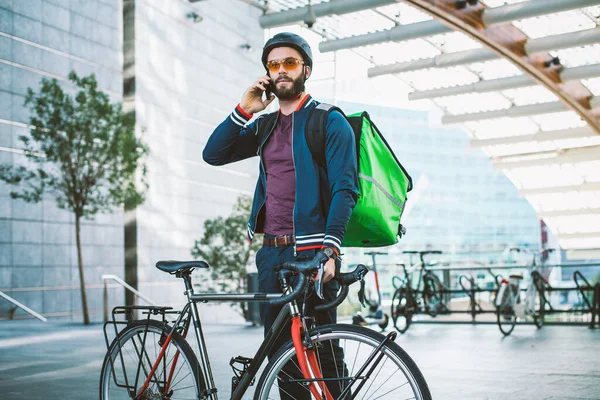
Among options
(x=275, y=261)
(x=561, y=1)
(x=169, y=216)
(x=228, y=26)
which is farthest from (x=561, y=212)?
(x=275, y=261)

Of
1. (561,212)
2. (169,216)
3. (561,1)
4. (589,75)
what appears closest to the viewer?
(561,1)

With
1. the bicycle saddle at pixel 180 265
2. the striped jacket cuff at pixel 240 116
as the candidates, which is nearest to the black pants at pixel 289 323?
the bicycle saddle at pixel 180 265

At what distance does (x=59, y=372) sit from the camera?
22.5 ft

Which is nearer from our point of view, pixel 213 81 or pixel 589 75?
pixel 589 75

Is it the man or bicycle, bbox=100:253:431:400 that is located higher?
the man

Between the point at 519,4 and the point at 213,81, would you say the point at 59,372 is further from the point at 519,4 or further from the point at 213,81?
the point at 213,81

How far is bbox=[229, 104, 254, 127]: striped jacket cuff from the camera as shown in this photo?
10.9ft

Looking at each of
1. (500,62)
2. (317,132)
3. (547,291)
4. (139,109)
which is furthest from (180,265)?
(500,62)

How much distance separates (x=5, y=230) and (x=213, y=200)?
10.1 meters

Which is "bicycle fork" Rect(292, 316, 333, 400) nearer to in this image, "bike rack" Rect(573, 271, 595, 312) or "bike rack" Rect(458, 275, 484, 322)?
"bike rack" Rect(573, 271, 595, 312)

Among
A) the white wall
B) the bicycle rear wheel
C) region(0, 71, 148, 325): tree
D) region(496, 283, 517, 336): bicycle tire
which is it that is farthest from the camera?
the white wall

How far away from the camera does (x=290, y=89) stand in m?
3.18

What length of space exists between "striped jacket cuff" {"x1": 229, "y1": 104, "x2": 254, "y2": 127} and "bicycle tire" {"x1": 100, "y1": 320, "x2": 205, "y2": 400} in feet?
2.96

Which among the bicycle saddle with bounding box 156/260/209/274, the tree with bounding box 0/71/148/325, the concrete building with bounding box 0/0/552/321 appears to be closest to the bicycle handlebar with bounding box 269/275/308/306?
the bicycle saddle with bounding box 156/260/209/274
